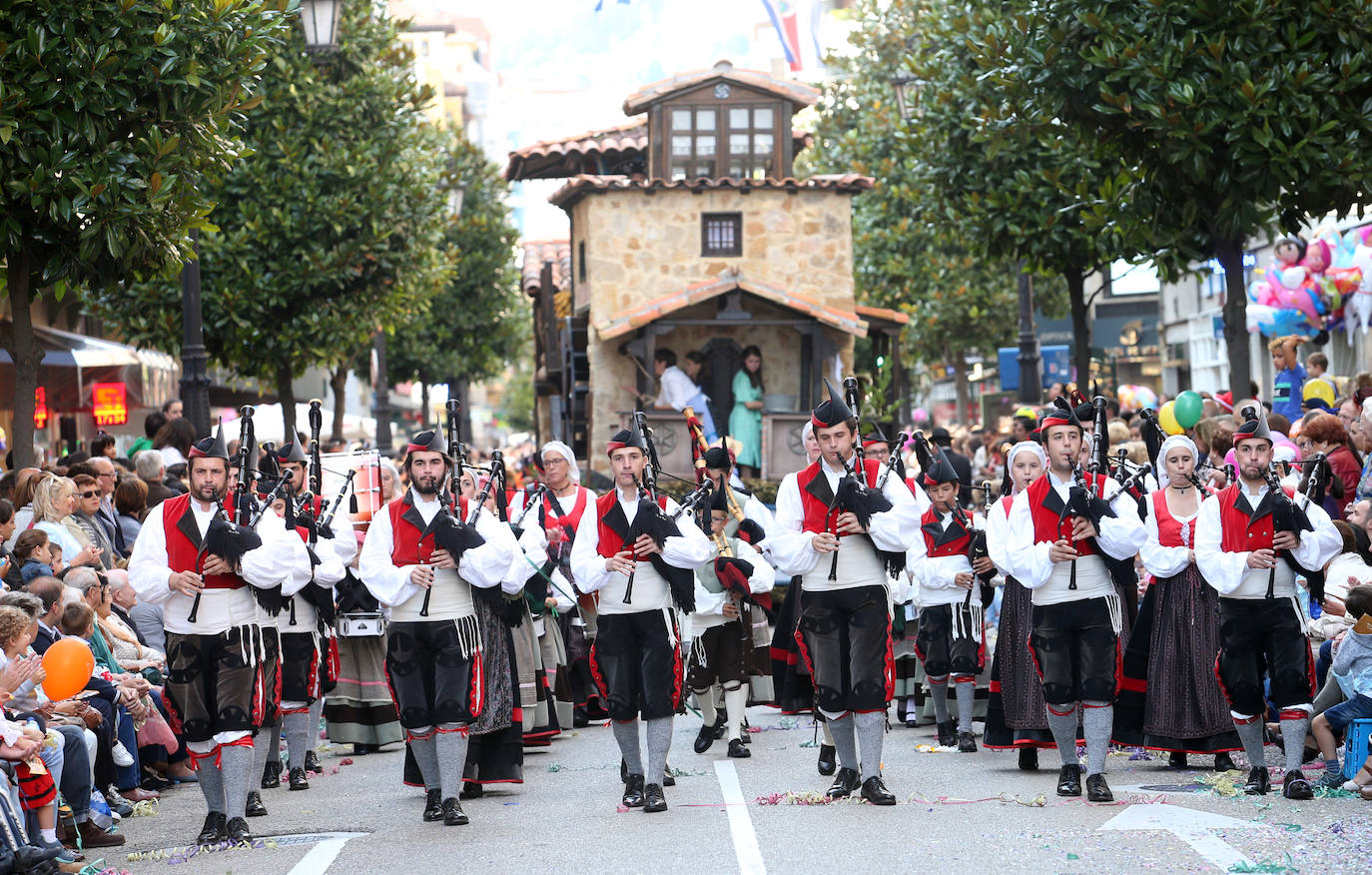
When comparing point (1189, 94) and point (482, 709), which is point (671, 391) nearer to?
point (1189, 94)

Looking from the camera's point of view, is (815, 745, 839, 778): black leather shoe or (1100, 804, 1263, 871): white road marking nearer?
(1100, 804, 1263, 871): white road marking

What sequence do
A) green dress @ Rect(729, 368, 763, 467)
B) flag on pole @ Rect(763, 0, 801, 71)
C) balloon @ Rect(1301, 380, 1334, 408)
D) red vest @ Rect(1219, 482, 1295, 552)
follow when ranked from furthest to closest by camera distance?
flag on pole @ Rect(763, 0, 801, 71) → green dress @ Rect(729, 368, 763, 467) → balloon @ Rect(1301, 380, 1334, 408) → red vest @ Rect(1219, 482, 1295, 552)

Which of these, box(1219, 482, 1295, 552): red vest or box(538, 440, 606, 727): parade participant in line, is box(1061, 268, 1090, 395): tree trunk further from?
box(1219, 482, 1295, 552): red vest

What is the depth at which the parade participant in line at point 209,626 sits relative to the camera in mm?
8727

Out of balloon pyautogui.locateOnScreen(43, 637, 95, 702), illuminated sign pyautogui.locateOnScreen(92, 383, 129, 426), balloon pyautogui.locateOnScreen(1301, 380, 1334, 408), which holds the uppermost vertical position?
illuminated sign pyautogui.locateOnScreen(92, 383, 129, 426)

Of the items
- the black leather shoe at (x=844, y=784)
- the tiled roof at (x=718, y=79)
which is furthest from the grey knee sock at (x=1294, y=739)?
the tiled roof at (x=718, y=79)

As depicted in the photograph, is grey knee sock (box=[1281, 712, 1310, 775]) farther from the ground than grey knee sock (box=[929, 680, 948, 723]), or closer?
farther from the ground

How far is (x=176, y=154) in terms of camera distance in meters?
11.3

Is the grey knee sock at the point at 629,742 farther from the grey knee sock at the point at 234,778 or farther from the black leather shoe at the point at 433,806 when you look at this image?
the grey knee sock at the point at 234,778

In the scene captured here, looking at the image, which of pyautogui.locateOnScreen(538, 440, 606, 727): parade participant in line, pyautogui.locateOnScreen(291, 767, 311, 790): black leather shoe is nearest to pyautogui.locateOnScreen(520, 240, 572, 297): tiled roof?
pyautogui.locateOnScreen(538, 440, 606, 727): parade participant in line

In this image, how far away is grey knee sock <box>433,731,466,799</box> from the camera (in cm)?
896

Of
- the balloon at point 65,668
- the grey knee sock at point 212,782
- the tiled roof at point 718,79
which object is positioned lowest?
the grey knee sock at point 212,782

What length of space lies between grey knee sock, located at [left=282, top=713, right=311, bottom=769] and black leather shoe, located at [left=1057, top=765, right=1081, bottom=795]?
4524 millimetres

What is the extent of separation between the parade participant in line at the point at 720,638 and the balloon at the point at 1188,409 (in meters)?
5.08
